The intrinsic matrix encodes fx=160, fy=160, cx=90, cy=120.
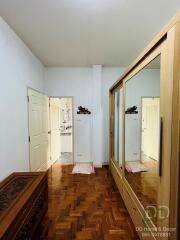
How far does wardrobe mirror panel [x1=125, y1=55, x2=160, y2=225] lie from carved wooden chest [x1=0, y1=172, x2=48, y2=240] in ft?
4.09

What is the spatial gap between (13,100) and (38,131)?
1383mm

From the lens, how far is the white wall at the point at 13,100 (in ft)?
7.41

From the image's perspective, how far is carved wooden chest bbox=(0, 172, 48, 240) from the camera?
135 centimetres

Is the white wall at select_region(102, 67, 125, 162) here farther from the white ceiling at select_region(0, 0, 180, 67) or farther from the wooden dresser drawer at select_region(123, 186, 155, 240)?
the wooden dresser drawer at select_region(123, 186, 155, 240)

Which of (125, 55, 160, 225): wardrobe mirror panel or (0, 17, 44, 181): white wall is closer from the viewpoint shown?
(125, 55, 160, 225): wardrobe mirror panel

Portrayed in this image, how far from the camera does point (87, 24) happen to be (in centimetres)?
245

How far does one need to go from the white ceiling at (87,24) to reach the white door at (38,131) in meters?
1.11

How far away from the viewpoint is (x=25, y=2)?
6.39ft

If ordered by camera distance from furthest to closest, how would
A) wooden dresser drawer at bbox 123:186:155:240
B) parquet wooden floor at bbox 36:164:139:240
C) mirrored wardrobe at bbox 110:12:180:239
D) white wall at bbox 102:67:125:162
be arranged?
1. white wall at bbox 102:67:125:162
2. parquet wooden floor at bbox 36:164:139:240
3. wooden dresser drawer at bbox 123:186:155:240
4. mirrored wardrobe at bbox 110:12:180:239

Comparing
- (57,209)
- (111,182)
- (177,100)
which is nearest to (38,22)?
(177,100)

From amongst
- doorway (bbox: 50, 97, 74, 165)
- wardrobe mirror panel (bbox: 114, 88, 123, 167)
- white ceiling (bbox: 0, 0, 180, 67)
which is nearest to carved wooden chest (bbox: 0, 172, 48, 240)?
wardrobe mirror panel (bbox: 114, 88, 123, 167)

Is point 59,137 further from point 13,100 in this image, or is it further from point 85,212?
point 85,212

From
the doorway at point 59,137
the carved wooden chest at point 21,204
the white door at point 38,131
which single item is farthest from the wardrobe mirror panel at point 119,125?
the white door at point 38,131
